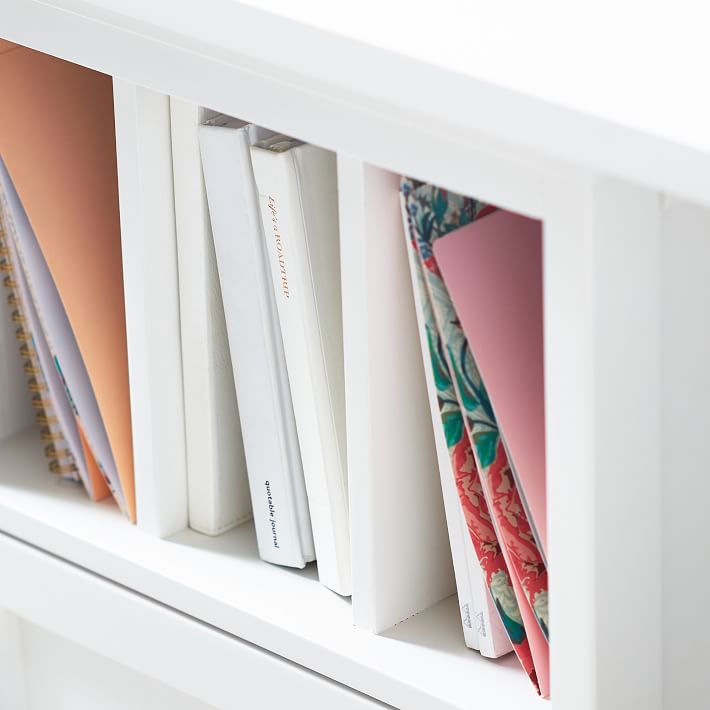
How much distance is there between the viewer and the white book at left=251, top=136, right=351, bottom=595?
25.4 inches

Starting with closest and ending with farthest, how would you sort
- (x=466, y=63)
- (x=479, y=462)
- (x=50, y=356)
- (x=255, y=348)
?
(x=466, y=63), (x=479, y=462), (x=255, y=348), (x=50, y=356)

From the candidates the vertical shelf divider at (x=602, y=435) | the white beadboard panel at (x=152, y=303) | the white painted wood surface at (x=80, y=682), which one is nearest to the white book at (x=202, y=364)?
the white beadboard panel at (x=152, y=303)

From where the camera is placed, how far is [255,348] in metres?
0.71

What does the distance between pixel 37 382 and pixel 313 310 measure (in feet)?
0.98

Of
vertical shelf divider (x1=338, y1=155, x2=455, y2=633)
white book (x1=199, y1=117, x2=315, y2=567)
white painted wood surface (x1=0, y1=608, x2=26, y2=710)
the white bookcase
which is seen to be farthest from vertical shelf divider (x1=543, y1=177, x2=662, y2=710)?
white painted wood surface (x1=0, y1=608, x2=26, y2=710)

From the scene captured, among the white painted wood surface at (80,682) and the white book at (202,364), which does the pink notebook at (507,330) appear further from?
the white painted wood surface at (80,682)

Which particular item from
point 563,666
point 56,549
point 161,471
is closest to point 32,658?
point 56,549

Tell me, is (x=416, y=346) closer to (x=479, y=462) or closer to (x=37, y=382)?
(x=479, y=462)

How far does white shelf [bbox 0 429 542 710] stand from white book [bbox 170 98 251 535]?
0.02 metres

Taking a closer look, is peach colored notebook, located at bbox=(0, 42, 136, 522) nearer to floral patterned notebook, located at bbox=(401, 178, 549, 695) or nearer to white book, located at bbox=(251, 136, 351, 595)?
white book, located at bbox=(251, 136, 351, 595)

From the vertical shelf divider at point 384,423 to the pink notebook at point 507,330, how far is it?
0.14 feet

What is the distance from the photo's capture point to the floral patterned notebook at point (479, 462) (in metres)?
0.59

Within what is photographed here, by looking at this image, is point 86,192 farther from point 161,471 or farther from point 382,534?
point 382,534

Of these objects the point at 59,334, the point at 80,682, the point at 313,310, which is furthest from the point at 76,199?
the point at 80,682
